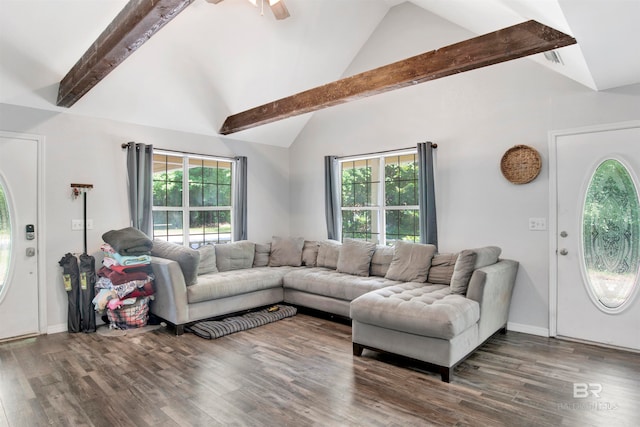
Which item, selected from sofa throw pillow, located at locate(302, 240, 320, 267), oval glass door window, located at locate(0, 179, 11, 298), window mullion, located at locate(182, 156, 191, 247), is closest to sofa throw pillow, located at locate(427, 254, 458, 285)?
sofa throw pillow, located at locate(302, 240, 320, 267)

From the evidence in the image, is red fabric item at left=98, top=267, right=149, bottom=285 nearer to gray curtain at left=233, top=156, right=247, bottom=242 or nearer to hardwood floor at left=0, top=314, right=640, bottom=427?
hardwood floor at left=0, top=314, right=640, bottom=427

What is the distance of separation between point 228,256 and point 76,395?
2.43 meters

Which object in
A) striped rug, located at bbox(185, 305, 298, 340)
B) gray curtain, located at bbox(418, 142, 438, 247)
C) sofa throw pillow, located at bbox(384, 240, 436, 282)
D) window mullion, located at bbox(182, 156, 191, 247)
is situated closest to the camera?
striped rug, located at bbox(185, 305, 298, 340)

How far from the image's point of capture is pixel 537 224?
3703mm

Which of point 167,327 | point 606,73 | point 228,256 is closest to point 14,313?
point 167,327

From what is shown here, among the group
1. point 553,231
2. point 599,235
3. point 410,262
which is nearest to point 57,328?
point 410,262

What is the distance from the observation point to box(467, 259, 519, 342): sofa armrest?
3.09 m

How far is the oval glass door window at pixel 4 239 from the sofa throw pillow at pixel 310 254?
10.8 ft

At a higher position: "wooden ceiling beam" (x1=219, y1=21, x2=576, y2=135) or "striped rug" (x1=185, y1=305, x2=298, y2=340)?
"wooden ceiling beam" (x1=219, y1=21, x2=576, y2=135)

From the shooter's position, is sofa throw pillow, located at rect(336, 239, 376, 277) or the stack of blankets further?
sofa throw pillow, located at rect(336, 239, 376, 277)

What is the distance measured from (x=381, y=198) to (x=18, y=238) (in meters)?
4.16

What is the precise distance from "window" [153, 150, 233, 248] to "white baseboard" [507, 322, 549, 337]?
152 inches

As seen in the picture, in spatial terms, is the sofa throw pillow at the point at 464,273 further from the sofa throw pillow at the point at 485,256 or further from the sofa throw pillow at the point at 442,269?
the sofa throw pillow at the point at 442,269

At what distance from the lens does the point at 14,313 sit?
3664mm
